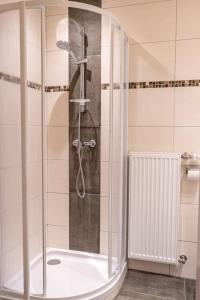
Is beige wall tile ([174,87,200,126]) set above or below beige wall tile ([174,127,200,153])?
above

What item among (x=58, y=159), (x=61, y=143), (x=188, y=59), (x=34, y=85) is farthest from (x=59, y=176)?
(x=188, y=59)

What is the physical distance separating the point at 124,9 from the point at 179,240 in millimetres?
1965

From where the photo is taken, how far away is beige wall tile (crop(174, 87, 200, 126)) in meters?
2.04

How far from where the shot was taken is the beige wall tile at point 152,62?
2.07 metres

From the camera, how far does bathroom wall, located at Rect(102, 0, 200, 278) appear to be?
2.03 m

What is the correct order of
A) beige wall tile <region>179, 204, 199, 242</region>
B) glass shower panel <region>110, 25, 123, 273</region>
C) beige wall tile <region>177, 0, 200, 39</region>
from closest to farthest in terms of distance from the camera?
1. glass shower panel <region>110, 25, 123, 273</region>
2. beige wall tile <region>177, 0, 200, 39</region>
3. beige wall tile <region>179, 204, 199, 242</region>

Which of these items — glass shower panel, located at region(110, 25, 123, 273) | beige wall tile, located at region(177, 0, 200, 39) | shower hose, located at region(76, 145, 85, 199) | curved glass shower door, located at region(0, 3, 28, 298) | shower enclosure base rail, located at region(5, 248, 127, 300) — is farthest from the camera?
shower hose, located at region(76, 145, 85, 199)

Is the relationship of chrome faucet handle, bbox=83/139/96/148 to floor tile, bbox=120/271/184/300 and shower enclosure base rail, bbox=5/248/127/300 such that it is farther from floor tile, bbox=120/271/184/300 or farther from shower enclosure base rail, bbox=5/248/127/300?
floor tile, bbox=120/271/184/300

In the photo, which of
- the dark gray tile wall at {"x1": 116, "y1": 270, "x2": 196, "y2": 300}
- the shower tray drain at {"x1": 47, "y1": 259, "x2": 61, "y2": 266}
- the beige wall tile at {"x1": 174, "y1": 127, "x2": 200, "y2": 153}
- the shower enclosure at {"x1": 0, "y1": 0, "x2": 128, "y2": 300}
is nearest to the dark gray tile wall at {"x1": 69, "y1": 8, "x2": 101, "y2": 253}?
the shower enclosure at {"x1": 0, "y1": 0, "x2": 128, "y2": 300}

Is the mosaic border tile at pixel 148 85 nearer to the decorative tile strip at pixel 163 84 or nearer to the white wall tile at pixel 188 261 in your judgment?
the decorative tile strip at pixel 163 84

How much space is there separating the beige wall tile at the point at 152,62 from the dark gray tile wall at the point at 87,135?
0.30m

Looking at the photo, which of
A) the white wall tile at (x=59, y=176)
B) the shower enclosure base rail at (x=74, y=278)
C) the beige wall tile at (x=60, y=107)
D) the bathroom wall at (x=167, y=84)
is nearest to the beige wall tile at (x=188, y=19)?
the bathroom wall at (x=167, y=84)

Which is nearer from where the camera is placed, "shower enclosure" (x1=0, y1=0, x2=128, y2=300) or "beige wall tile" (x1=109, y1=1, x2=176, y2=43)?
"shower enclosure" (x1=0, y1=0, x2=128, y2=300)

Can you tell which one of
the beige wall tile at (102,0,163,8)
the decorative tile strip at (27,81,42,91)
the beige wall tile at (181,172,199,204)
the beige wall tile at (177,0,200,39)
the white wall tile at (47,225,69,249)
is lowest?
the white wall tile at (47,225,69,249)
